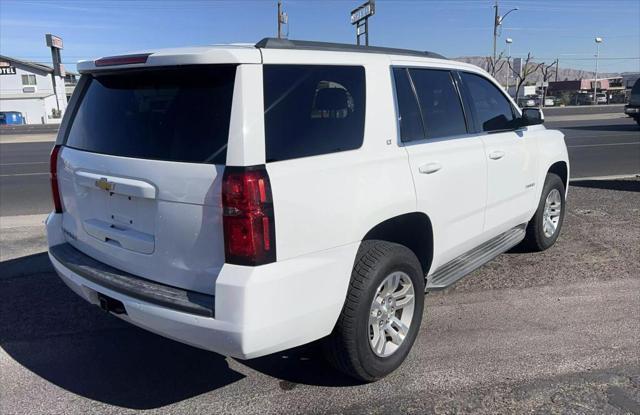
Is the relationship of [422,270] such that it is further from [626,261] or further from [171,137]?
[626,261]

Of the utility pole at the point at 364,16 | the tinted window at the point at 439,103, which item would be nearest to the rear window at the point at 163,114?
the tinted window at the point at 439,103

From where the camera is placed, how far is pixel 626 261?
5.31 m

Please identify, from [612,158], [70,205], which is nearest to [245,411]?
[70,205]

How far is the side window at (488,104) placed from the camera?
4422 millimetres

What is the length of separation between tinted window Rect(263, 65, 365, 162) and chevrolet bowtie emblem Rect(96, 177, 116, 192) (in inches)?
39.5

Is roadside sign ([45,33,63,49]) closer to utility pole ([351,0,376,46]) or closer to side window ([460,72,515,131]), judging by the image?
utility pole ([351,0,376,46])

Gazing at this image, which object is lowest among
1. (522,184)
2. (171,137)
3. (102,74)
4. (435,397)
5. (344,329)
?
(435,397)

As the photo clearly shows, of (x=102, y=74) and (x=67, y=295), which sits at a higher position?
(x=102, y=74)

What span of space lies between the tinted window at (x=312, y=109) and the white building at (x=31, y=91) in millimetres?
68836

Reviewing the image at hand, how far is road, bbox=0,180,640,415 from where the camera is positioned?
10.2 feet

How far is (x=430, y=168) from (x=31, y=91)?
252ft

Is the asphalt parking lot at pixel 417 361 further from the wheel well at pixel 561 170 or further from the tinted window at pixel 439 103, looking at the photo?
the tinted window at pixel 439 103

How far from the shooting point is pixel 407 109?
3.55m

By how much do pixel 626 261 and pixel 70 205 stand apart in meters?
5.07
